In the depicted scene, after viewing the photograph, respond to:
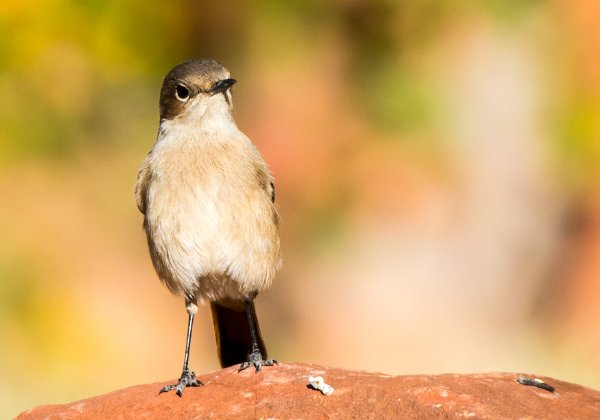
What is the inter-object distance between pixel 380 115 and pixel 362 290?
70.5 inches

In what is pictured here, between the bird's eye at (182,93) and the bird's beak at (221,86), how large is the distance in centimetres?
16

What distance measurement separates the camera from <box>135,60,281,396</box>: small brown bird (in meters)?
5.73

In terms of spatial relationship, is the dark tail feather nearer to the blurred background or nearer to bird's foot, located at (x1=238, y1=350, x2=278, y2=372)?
bird's foot, located at (x1=238, y1=350, x2=278, y2=372)

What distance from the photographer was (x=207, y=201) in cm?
572

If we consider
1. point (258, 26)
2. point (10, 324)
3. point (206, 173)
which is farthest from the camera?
point (258, 26)

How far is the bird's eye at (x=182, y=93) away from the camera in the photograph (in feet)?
19.8

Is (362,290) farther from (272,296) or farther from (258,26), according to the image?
(258,26)

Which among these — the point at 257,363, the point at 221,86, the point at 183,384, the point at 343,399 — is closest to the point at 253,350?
the point at 257,363

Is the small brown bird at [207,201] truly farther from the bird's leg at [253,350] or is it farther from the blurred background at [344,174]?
the blurred background at [344,174]

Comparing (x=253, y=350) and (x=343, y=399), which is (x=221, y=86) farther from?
(x=343, y=399)

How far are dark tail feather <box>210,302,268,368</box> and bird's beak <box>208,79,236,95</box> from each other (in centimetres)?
139

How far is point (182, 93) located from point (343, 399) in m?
2.35

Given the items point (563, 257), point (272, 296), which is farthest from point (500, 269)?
point (272, 296)

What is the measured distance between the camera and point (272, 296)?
10039mm
